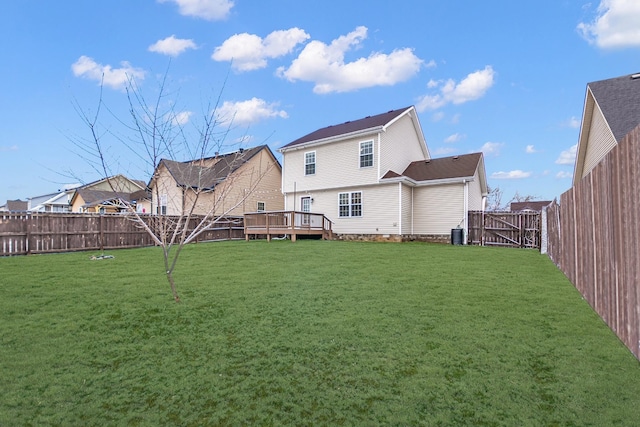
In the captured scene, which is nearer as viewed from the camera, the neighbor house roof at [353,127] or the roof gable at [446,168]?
the roof gable at [446,168]

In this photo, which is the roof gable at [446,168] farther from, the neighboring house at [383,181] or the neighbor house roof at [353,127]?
the neighbor house roof at [353,127]

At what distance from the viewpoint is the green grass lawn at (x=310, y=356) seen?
2135 mm

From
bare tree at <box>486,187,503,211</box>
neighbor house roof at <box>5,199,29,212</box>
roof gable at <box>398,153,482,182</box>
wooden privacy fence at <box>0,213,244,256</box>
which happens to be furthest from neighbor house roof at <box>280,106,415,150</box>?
neighbor house roof at <box>5,199,29,212</box>

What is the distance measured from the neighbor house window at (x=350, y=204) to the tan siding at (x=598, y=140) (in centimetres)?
904

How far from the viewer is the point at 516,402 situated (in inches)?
87.4

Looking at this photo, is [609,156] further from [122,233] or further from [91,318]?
[122,233]

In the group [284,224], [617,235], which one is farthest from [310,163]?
[617,235]

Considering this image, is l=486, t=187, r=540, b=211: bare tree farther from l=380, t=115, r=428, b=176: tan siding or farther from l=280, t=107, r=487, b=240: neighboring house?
l=380, t=115, r=428, b=176: tan siding

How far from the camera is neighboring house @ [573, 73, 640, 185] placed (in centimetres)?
948

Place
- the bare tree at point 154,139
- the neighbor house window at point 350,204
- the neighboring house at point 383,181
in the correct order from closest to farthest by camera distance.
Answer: the bare tree at point 154,139, the neighboring house at point 383,181, the neighbor house window at point 350,204

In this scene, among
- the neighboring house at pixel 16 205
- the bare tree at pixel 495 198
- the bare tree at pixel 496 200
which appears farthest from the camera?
the neighboring house at pixel 16 205

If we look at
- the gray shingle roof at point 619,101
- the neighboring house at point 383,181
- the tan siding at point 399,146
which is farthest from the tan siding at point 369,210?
the gray shingle roof at point 619,101

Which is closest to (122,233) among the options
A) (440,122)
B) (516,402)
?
(516,402)

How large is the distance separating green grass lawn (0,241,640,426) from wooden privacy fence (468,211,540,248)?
9058mm
